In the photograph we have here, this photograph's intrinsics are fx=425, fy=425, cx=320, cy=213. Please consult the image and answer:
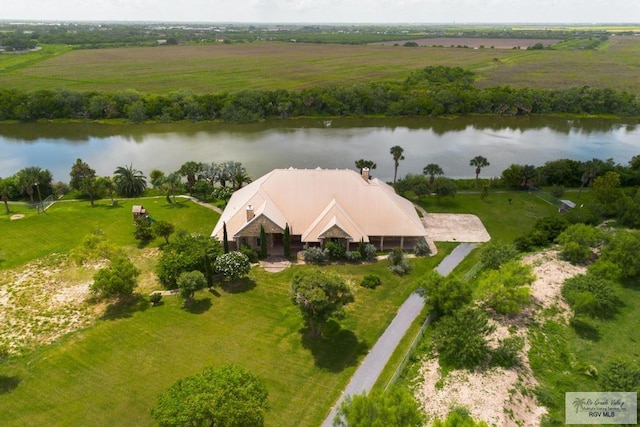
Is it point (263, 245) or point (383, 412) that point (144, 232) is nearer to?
point (263, 245)

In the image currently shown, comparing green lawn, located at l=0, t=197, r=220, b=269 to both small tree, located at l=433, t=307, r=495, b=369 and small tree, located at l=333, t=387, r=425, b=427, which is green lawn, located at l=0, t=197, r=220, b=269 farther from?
small tree, located at l=333, t=387, r=425, b=427

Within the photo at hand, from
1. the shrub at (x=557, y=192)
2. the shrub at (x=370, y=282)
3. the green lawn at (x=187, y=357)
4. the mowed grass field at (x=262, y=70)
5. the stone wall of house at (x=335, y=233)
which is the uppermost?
the mowed grass field at (x=262, y=70)

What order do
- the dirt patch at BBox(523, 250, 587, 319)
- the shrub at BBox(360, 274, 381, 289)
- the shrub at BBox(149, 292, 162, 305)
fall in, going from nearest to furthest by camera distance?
1. the dirt patch at BBox(523, 250, 587, 319)
2. the shrub at BBox(149, 292, 162, 305)
3. the shrub at BBox(360, 274, 381, 289)

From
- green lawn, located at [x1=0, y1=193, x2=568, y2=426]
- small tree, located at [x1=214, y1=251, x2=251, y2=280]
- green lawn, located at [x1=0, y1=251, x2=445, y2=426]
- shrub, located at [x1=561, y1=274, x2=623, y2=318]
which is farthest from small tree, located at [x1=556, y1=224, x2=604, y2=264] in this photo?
small tree, located at [x1=214, y1=251, x2=251, y2=280]

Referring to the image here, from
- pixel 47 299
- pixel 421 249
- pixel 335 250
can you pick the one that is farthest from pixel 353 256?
pixel 47 299

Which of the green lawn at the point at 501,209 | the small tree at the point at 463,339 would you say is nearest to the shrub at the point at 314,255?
the small tree at the point at 463,339

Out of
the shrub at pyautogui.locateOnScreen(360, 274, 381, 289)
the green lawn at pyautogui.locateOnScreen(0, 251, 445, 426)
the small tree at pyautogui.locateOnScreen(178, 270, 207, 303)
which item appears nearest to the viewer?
the green lawn at pyautogui.locateOnScreen(0, 251, 445, 426)

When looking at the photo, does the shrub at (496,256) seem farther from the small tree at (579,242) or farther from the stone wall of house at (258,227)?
the stone wall of house at (258,227)
